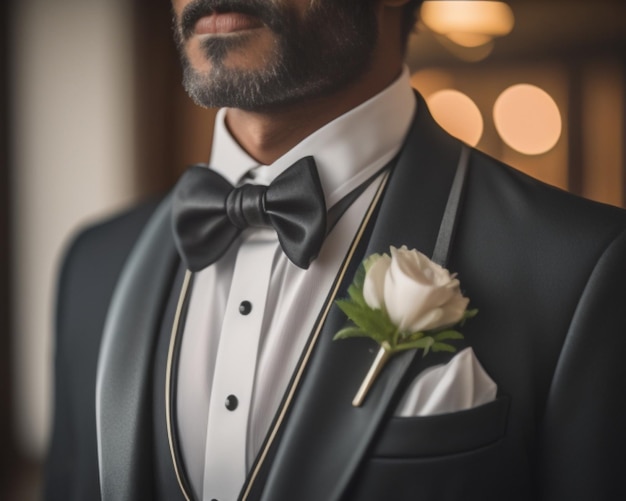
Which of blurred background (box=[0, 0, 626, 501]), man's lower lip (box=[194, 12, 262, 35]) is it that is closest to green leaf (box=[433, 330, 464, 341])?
man's lower lip (box=[194, 12, 262, 35])

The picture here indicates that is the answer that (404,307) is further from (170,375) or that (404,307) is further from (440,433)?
(170,375)

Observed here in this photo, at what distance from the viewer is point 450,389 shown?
0.69 metres

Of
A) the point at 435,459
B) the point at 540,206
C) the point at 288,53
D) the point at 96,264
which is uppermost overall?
the point at 288,53

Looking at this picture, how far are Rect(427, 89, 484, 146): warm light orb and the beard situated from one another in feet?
0.30

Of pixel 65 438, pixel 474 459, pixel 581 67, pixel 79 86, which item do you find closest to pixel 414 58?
pixel 581 67

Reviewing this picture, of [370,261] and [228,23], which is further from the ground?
[228,23]

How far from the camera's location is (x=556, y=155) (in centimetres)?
78

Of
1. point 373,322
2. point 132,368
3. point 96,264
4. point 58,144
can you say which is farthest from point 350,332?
point 58,144

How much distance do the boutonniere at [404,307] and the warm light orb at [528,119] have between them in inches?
6.3

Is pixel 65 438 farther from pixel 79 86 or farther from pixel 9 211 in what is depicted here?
pixel 79 86

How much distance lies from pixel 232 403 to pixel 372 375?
0.13 meters

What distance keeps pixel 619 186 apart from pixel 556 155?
62 mm

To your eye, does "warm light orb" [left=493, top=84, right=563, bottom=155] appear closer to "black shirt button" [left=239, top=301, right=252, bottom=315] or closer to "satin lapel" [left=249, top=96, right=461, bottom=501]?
"satin lapel" [left=249, top=96, right=461, bottom=501]

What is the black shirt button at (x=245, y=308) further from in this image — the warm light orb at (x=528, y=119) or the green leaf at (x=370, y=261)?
the warm light orb at (x=528, y=119)
